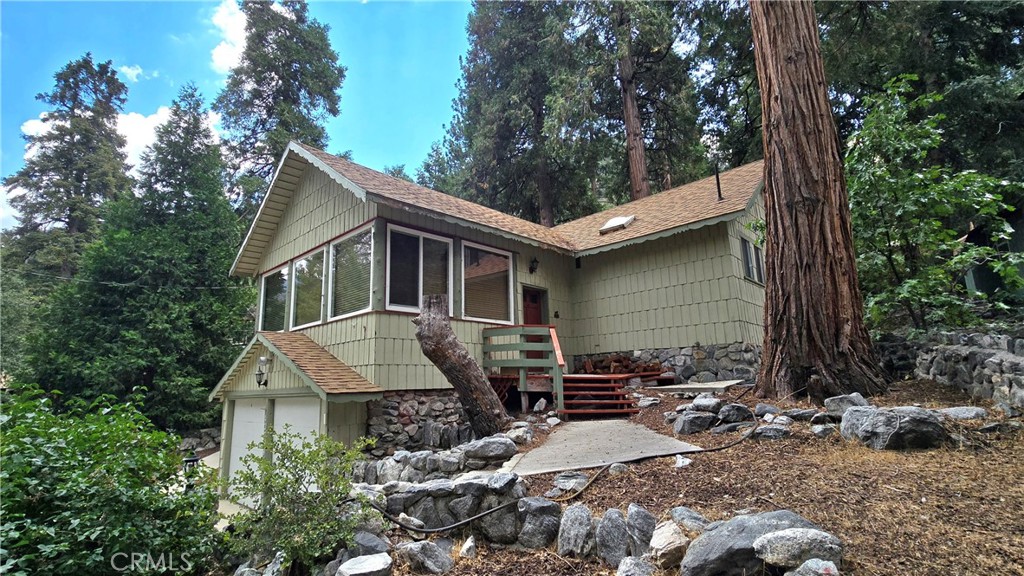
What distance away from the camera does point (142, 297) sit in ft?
42.5

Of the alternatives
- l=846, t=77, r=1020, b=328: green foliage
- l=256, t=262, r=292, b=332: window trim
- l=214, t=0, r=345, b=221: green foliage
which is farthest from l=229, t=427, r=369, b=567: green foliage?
l=214, t=0, r=345, b=221: green foliage

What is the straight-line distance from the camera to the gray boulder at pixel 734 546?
210 cm

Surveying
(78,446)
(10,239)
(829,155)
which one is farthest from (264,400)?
(10,239)

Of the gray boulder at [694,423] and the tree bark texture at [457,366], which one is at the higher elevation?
the tree bark texture at [457,366]

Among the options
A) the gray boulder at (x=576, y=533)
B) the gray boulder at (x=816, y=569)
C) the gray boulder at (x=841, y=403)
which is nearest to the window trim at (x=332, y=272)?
the gray boulder at (x=576, y=533)

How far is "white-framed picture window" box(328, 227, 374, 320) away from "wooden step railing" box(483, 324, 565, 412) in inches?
85.5

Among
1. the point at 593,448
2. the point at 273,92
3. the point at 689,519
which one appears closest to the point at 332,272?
the point at 593,448

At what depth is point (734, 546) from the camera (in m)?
2.14

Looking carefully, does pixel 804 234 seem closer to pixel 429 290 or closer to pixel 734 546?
pixel 734 546

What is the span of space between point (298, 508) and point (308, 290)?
6244 millimetres

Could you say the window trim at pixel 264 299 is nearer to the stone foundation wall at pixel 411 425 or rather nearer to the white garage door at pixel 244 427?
the white garage door at pixel 244 427

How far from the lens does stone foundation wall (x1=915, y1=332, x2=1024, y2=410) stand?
12.8 feet

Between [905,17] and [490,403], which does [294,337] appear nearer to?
[490,403]

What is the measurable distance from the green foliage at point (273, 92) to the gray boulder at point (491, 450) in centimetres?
1885
